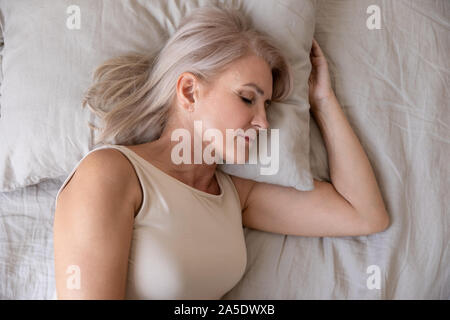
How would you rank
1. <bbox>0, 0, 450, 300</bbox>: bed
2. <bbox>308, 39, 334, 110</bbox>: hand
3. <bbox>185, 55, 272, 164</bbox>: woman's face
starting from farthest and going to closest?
1. <bbox>308, 39, 334, 110</bbox>: hand
2. <bbox>0, 0, 450, 300</bbox>: bed
3. <bbox>185, 55, 272, 164</bbox>: woman's face

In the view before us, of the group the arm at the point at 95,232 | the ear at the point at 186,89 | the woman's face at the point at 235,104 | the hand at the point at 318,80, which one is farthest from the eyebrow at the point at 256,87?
the arm at the point at 95,232

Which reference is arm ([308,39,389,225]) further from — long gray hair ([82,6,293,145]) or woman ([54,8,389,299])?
long gray hair ([82,6,293,145])

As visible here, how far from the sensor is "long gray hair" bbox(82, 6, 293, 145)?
111cm

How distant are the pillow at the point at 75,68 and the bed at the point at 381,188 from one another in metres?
0.12

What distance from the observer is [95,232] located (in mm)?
913

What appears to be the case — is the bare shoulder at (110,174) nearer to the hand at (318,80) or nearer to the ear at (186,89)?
the ear at (186,89)

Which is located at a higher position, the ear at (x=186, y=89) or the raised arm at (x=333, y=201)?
the ear at (x=186, y=89)

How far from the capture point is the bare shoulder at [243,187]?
1.26 m

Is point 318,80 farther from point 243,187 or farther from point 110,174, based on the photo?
point 110,174

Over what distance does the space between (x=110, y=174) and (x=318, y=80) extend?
27.8 inches

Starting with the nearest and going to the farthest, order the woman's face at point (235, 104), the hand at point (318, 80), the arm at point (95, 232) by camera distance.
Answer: the arm at point (95, 232) → the woman's face at point (235, 104) → the hand at point (318, 80)

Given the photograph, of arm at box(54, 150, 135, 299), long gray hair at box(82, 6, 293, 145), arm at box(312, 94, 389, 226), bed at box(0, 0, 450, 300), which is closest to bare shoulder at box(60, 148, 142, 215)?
arm at box(54, 150, 135, 299)

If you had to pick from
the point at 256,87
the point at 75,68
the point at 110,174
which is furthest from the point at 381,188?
the point at 75,68

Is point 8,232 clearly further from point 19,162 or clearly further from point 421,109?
point 421,109
